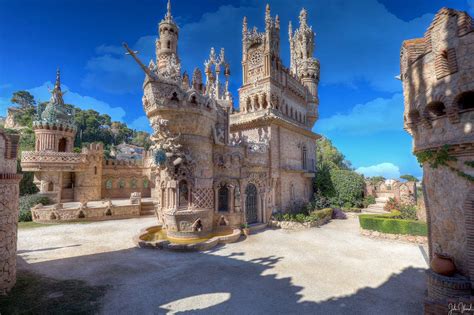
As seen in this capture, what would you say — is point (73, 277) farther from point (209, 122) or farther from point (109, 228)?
point (209, 122)

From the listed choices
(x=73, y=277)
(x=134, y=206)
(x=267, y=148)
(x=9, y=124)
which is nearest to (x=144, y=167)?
(x=134, y=206)

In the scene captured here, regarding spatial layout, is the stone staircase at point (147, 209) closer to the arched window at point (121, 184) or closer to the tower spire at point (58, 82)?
the arched window at point (121, 184)

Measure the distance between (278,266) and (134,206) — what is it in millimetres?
19590

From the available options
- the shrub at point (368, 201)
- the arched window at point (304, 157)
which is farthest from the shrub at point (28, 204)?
the shrub at point (368, 201)

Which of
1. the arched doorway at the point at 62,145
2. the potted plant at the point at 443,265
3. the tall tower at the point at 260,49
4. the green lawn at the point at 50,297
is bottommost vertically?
the green lawn at the point at 50,297

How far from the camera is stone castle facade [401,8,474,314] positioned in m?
7.30

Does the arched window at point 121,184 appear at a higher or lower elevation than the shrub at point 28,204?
higher

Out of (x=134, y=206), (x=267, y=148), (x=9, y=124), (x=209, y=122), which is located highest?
(x=9, y=124)

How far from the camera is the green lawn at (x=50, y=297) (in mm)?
7738

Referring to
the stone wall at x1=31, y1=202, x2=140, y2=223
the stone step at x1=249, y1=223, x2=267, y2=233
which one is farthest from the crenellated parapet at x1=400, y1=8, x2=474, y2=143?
the stone wall at x1=31, y1=202, x2=140, y2=223

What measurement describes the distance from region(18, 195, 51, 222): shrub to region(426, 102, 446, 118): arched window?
32865 mm

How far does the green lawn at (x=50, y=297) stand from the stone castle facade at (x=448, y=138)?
37.9 feet

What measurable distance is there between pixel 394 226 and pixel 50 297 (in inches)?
831

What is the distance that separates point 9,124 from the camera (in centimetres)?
6300
